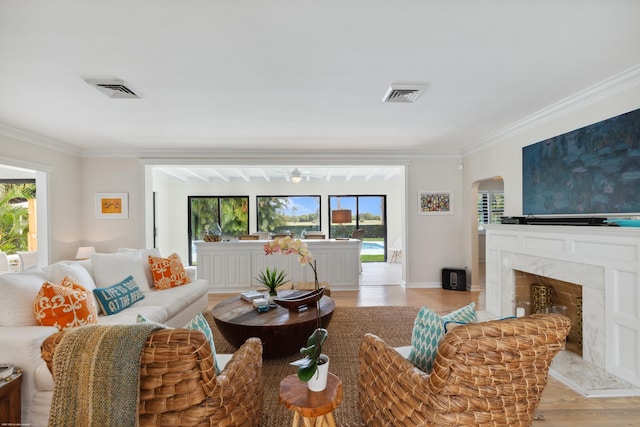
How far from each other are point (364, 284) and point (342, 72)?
4397 millimetres

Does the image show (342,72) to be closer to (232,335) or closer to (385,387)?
(385,387)

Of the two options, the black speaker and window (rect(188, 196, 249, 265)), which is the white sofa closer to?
the black speaker

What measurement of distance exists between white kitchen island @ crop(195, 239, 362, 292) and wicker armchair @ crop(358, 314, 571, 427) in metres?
4.07

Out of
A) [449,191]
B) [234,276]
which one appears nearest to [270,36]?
[234,276]

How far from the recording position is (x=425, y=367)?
1.54 metres

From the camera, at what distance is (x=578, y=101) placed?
305cm

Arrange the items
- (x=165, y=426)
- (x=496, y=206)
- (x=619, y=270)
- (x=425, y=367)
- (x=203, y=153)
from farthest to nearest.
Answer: (x=496, y=206), (x=203, y=153), (x=619, y=270), (x=425, y=367), (x=165, y=426)

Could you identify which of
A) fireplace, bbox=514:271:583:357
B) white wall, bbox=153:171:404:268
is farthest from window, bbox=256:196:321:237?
fireplace, bbox=514:271:583:357

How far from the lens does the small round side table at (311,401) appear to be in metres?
1.24

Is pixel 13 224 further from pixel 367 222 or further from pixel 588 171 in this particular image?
pixel 588 171

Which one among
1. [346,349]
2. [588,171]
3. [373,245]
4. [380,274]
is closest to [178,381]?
[346,349]

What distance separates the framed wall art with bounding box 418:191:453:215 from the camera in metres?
5.67

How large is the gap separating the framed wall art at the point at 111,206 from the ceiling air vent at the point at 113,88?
298 cm

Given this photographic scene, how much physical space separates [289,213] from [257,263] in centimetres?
380
